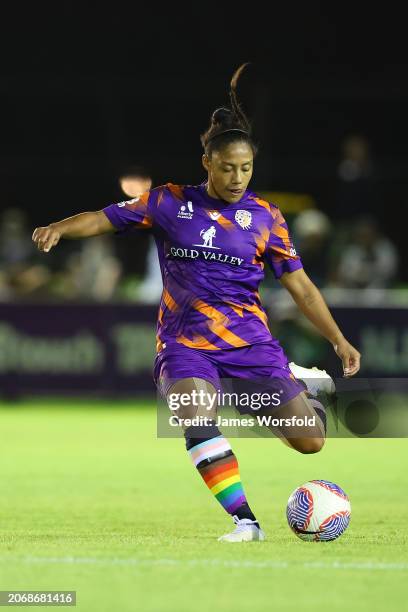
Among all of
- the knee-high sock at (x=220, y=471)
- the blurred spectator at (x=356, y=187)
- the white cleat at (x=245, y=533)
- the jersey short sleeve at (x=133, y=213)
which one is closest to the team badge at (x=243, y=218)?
the jersey short sleeve at (x=133, y=213)

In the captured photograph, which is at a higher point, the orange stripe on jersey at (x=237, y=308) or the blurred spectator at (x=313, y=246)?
the blurred spectator at (x=313, y=246)

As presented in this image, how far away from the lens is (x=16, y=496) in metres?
9.41

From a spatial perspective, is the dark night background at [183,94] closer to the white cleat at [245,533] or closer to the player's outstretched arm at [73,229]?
the player's outstretched arm at [73,229]

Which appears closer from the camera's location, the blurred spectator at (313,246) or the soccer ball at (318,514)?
the soccer ball at (318,514)

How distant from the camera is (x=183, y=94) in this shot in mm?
22594

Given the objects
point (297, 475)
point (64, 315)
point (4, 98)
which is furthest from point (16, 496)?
point (4, 98)

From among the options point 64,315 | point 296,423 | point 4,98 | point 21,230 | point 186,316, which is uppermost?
point 4,98

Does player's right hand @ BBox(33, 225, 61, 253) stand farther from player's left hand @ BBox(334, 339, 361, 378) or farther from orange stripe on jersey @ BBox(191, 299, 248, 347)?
player's left hand @ BBox(334, 339, 361, 378)

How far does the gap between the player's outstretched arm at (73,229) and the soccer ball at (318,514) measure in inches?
69.7

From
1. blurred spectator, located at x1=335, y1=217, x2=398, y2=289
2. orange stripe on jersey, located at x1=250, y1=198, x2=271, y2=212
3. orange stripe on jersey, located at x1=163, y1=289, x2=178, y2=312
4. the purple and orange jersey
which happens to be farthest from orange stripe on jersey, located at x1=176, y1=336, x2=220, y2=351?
blurred spectator, located at x1=335, y1=217, x2=398, y2=289

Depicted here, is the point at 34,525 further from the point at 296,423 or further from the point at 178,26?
the point at 178,26

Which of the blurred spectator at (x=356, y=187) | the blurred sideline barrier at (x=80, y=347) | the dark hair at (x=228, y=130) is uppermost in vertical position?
the blurred spectator at (x=356, y=187)

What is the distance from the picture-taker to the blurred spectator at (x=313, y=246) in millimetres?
16484

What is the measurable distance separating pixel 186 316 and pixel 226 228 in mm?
525
